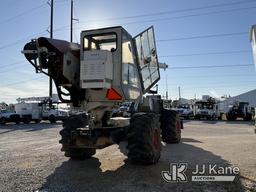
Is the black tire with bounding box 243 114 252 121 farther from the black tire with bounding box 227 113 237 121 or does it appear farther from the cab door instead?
the cab door

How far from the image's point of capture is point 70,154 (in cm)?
922

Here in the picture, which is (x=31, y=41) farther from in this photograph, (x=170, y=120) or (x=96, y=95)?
(x=170, y=120)

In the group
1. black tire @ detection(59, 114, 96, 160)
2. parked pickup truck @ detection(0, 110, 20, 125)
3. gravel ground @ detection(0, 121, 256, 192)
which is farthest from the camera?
parked pickup truck @ detection(0, 110, 20, 125)

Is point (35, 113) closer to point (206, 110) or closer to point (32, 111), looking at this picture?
point (32, 111)

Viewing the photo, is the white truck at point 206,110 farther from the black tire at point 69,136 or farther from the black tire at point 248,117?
the black tire at point 69,136

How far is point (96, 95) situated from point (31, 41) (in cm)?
197

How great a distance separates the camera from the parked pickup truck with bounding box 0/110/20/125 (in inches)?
1406

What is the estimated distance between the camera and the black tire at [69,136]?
8.75 meters

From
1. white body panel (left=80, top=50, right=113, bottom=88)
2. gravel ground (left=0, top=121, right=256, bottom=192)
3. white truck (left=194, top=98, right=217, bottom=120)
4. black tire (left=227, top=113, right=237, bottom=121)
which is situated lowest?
gravel ground (left=0, top=121, right=256, bottom=192)

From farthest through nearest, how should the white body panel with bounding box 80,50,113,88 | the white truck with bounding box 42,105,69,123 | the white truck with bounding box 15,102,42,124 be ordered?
the white truck with bounding box 42,105,69,123, the white truck with bounding box 15,102,42,124, the white body panel with bounding box 80,50,113,88

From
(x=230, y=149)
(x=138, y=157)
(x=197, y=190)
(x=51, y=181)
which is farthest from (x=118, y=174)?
(x=230, y=149)

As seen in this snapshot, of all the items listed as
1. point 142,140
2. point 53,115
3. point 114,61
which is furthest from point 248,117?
point 114,61

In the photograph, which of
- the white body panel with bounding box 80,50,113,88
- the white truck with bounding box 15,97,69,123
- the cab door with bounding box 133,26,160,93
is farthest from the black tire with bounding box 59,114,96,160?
the white truck with bounding box 15,97,69,123

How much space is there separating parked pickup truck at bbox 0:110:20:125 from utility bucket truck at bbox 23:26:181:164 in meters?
29.1
